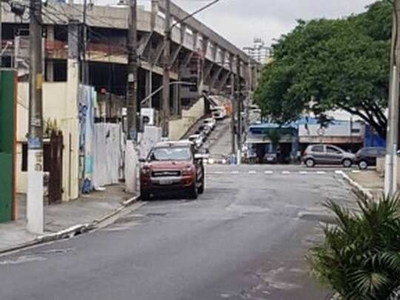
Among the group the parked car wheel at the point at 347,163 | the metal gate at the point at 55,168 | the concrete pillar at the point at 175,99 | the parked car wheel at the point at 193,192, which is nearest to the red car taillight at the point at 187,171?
the parked car wheel at the point at 193,192

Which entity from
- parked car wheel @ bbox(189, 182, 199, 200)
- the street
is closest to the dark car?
parked car wheel @ bbox(189, 182, 199, 200)

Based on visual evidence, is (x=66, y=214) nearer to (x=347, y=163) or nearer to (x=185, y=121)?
(x=347, y=163)

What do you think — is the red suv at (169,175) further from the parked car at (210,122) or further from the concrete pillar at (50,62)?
the parked car at (210,122)

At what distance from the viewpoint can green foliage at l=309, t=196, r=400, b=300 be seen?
8.80 metres

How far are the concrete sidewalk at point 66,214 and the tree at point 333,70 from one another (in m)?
26.9

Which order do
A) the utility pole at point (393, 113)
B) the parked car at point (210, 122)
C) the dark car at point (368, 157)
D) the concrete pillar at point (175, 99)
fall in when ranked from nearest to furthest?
the utility pole at point (393, 113), the dark car at point (368, 157), the concrete pillar at point (175, 99), the parked car at point (210, 122)

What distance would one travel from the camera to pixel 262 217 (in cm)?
2444

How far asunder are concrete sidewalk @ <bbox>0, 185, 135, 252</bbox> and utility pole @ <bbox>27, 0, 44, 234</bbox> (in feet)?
1.43

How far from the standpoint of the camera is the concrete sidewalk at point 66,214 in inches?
778

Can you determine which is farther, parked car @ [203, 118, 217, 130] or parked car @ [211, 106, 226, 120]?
parked car @ [211, 106, 226, 120]

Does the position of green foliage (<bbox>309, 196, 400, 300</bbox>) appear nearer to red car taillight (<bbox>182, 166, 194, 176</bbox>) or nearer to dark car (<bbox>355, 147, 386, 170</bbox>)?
red car taillight (<bbox>182, 166, 194, 176</bbox>)

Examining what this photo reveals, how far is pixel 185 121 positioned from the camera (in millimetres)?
91875

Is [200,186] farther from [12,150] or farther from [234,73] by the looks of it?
[234,73]

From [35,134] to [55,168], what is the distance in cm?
742
